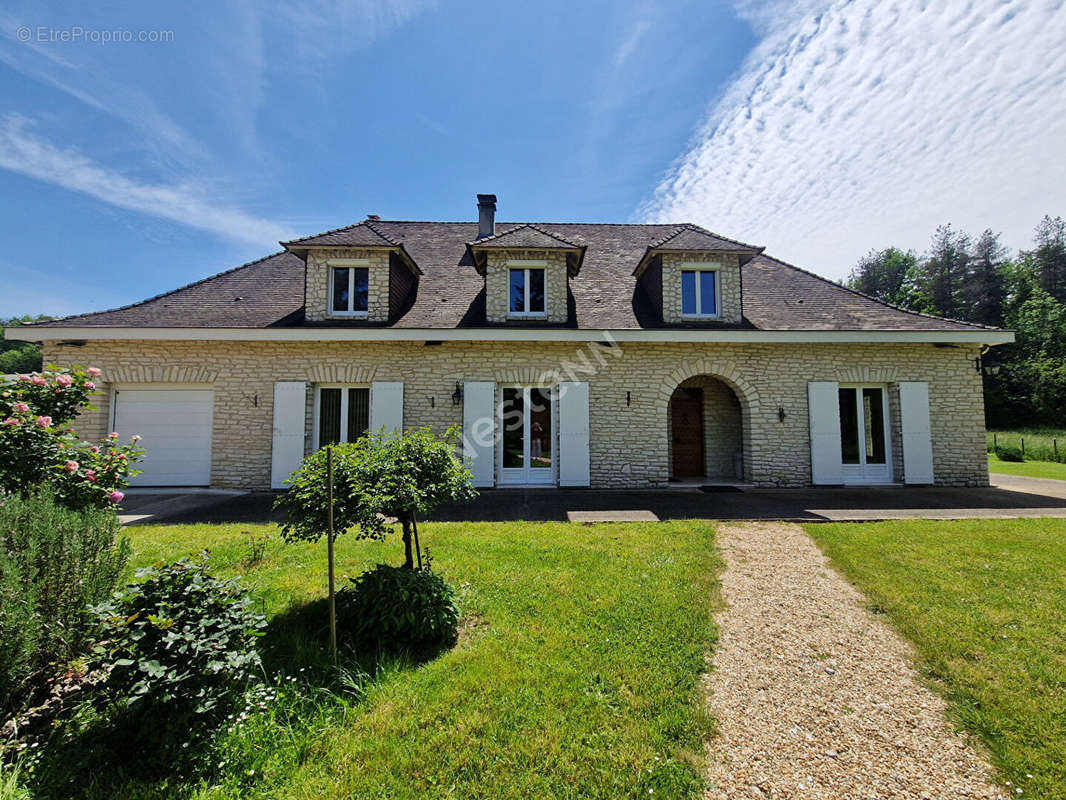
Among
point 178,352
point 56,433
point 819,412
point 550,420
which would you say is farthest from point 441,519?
point 819,412

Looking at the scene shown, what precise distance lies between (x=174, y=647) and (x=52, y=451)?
256cm

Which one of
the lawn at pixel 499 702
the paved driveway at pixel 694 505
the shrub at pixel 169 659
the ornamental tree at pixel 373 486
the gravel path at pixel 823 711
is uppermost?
the ornamental tree at pixel 373 486

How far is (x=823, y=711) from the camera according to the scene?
2.49 metres

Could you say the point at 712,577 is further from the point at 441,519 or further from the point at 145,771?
the point at 145,771

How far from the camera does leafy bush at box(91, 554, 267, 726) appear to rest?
1974 mm

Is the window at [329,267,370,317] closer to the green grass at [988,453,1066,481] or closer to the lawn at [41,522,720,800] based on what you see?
the lawn at [41,522,720,800]

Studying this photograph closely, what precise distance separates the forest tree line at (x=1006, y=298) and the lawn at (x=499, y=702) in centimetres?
3217

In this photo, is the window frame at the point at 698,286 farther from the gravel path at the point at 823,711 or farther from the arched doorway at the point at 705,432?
→ the gravel path at the point at 823,711

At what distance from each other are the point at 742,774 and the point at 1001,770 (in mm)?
1269

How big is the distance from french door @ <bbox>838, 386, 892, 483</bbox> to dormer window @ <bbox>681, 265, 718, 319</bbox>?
3.44 m

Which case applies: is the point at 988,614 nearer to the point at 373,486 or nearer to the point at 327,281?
the point at 373,486

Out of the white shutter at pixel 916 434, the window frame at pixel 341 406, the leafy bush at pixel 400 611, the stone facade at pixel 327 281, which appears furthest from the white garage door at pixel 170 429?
the white shutter at pixel 916 434

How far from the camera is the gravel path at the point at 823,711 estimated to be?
202 cm

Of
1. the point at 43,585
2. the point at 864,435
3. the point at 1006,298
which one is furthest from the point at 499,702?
the point at 1006,298
